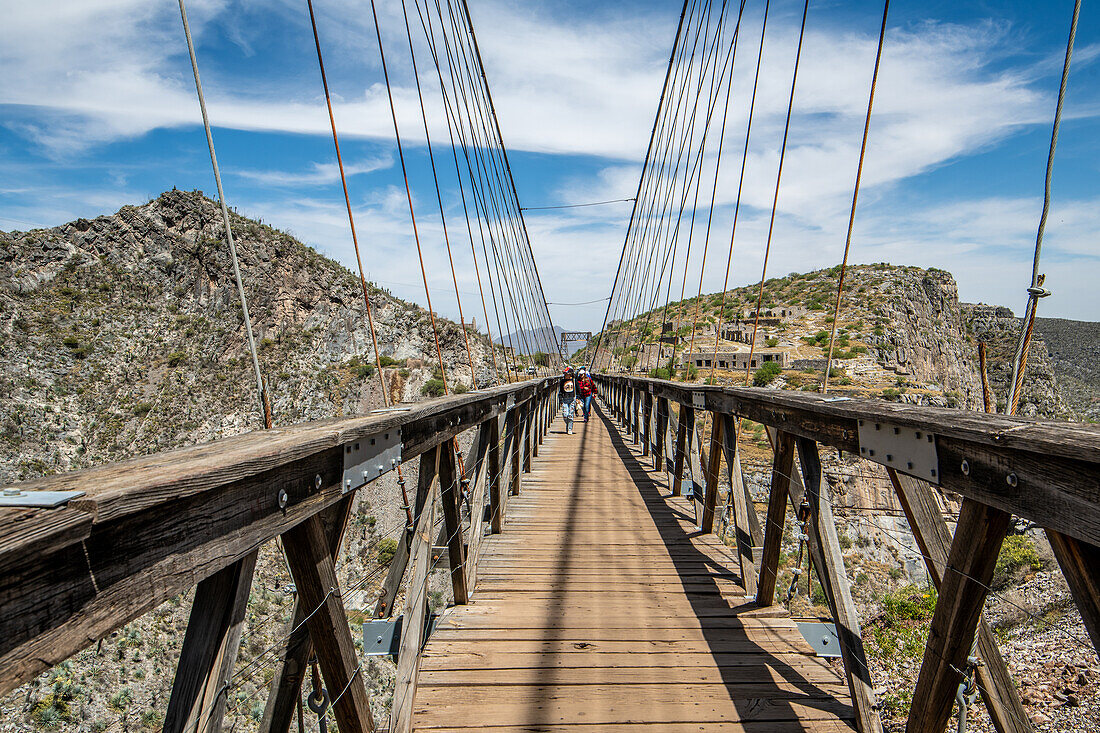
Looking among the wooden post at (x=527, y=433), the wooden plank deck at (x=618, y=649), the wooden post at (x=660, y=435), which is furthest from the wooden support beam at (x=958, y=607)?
the wooden post at (x=660, y=435)

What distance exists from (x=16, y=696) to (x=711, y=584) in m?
33.3

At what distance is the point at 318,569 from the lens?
4.47ft

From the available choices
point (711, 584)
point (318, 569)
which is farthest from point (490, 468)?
point (318, 569)

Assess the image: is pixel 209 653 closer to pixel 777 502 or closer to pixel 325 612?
pixel 325 612

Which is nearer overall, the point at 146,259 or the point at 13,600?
the point at 13,600

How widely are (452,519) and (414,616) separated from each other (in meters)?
A: 0.60

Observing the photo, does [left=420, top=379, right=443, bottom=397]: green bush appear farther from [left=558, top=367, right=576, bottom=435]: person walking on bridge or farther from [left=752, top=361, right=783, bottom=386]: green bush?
[left=558, top=367, right=576, bottom=435]: person walking on bridge

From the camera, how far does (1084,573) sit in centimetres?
101

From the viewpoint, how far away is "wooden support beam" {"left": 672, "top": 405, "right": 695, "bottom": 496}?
15.1ft

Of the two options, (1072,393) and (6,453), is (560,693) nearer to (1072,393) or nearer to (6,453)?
(6,453)

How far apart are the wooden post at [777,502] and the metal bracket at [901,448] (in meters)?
0.70

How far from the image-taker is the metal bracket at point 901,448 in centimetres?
137

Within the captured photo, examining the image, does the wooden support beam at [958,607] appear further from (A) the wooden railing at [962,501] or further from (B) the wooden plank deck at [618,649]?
(B) the wooden plank deck at [618,649]

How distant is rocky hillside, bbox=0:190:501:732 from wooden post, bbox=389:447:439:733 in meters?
28.4
